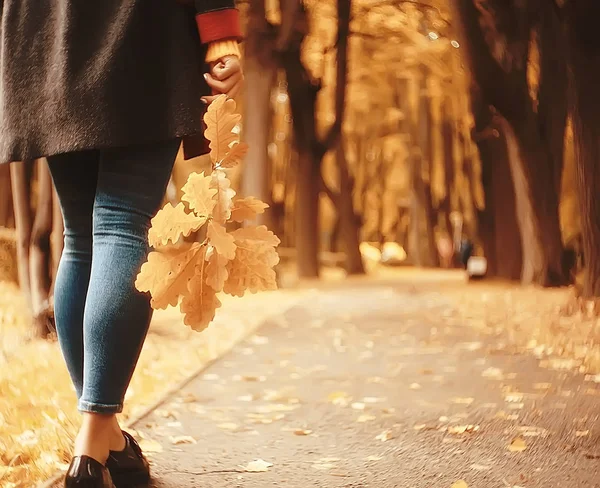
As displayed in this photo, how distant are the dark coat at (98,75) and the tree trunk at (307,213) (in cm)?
1152

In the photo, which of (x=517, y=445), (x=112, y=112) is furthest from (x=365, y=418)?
(x=112, y=112)

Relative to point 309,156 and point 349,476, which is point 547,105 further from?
point 349,476

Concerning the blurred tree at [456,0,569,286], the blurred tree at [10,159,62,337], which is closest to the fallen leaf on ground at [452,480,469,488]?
the blurred tree at [10,159,62,337]

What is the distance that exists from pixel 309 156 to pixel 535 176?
5.22 metres

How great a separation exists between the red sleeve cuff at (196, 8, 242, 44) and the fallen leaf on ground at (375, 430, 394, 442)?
1.40m

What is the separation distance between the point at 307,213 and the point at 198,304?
11.9m

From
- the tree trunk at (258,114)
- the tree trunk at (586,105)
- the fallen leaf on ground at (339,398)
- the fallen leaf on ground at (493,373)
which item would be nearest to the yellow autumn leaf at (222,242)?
the fallen leaf on ground at (339,398)

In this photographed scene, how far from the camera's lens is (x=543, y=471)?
1.98 meters

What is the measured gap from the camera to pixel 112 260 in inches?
67.4

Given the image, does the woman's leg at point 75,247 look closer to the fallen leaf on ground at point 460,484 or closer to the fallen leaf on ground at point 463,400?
the fallen leaf on ground at point 460,484

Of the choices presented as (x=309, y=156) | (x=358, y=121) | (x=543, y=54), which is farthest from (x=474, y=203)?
(x=543, y=54)

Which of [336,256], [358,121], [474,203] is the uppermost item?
[358,121]

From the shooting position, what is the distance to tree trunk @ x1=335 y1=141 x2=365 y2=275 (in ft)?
53.1

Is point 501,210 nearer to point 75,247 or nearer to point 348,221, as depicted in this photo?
point 348,221
